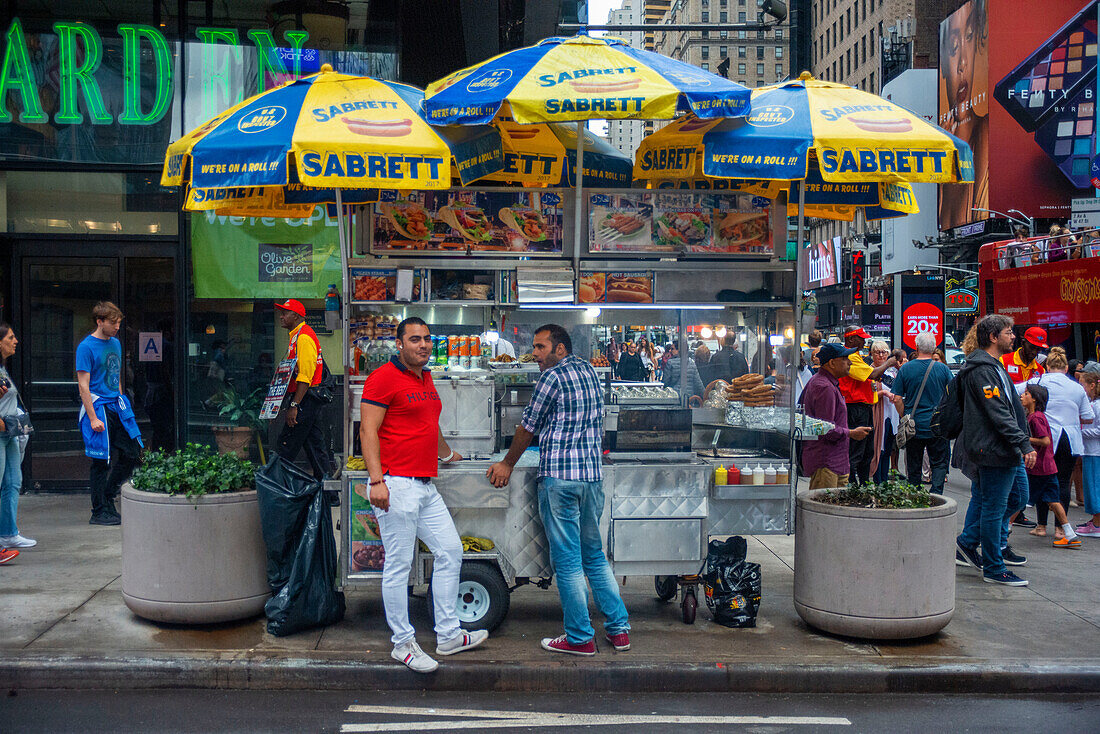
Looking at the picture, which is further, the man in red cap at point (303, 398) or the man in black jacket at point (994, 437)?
the man in red cap at point (303, 398)

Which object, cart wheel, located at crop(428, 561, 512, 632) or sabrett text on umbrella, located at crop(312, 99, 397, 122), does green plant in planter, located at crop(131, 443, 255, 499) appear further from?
sabrett text on umbrella, located at crop(312, 99, 397, 122)

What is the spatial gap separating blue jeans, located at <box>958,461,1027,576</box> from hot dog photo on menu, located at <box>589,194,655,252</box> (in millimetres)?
3127

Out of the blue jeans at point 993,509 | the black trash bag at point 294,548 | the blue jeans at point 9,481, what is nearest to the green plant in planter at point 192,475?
the black trash bag at point 294,548

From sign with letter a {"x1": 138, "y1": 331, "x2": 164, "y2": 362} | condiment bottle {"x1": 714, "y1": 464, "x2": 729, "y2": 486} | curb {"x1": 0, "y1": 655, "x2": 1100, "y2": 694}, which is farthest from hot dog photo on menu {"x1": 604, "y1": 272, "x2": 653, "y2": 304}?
sign with letter a {"x1": 138, "y1": 331, "x2": 164, "y2": 362}

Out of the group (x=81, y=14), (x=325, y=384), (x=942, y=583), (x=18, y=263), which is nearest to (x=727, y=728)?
(x=942, y=583)

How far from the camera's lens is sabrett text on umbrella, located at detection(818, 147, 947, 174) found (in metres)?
5.50

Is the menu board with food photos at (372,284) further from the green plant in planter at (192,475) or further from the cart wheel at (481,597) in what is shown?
the cart wheel at (481,597)

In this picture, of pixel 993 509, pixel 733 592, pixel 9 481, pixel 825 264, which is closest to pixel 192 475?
pixel 9 481

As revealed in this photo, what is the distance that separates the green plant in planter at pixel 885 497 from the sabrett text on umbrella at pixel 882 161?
77.0 inches

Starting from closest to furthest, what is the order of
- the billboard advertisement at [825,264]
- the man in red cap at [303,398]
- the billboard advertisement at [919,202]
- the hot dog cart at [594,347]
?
the hot dog cart at [594,347] → the man in red cap at [303,398] → the billboard advertisement at [919,202] → the billboard advertisement at [825,264]

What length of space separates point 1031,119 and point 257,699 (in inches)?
1574

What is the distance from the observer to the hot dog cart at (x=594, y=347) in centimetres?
573

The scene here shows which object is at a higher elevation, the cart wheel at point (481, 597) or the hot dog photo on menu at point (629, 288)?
the hot dog photo on menu at point (629, 288)

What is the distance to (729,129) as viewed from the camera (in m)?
5.65
